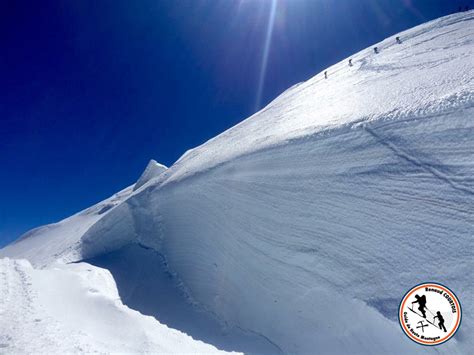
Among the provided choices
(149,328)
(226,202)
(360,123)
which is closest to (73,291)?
(149,328)

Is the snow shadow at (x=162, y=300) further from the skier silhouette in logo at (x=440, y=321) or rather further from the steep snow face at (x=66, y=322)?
the skier silhouette in logo at (x=440, y=321)

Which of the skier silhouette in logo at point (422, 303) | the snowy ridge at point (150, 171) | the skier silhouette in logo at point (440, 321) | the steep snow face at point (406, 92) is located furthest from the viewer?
the snowy ridge at point (150, 171)

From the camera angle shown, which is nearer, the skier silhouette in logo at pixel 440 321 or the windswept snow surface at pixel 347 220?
the skier silhouette in logo at pixel 440 321

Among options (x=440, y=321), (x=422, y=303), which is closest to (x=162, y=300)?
(x=422, y=303)

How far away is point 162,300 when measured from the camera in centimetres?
714

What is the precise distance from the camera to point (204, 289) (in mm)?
6938

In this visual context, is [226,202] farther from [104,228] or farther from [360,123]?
[104,228]

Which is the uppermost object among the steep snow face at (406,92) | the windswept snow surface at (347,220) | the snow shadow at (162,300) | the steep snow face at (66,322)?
the steep snow face at (406,92)

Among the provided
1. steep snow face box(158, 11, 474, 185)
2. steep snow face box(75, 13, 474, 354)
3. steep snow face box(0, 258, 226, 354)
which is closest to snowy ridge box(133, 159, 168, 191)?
steep snow face box(158, 11, 474, 185)

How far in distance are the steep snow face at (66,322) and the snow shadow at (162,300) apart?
0.75 metres

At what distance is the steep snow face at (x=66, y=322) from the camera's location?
3.36 meters

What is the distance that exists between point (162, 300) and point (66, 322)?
322cm

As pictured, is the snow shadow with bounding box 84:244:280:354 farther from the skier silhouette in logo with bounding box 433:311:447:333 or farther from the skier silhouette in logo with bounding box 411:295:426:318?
the skier silhouette in logo with bounding box 433:311:447:333

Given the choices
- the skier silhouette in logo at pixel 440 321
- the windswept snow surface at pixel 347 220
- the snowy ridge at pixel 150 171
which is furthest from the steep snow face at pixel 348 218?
the snowy ridge at pixel 150 171
